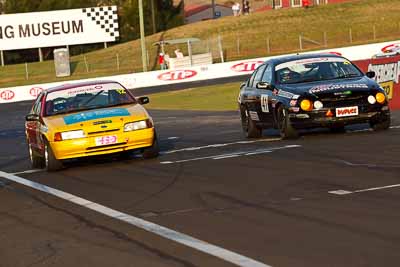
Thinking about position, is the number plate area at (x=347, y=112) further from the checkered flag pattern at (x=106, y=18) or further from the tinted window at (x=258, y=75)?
the checkered flag pattern at (x=106, y=18)

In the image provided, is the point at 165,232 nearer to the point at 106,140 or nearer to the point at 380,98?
the point at 106,140

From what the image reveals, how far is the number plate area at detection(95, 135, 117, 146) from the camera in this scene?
1556 centimetres

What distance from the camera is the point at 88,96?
1695 centimetres

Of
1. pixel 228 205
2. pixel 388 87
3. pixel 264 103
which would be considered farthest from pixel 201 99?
pixel 228 205

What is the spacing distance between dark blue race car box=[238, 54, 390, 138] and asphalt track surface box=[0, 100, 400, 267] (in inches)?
12.7

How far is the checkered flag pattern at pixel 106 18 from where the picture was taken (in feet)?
253

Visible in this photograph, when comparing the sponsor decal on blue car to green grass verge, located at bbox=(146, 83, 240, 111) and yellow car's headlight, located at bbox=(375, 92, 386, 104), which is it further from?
green grass verge, located at bbox=(146, 83, 240, 111)

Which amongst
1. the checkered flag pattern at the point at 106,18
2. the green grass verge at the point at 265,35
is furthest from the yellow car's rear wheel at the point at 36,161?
the checkered flag pattern at the point at 106,18

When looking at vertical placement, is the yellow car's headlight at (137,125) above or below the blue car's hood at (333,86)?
below

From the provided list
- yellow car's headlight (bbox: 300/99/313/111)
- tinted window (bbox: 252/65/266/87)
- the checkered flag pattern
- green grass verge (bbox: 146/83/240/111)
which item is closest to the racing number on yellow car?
tinted window (bbox: 252/65/266/87)

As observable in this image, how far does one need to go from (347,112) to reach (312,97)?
60 cm

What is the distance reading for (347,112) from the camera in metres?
16.9

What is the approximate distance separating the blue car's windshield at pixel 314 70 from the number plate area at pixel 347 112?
1114mm

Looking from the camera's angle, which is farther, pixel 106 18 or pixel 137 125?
pixel 106 18
